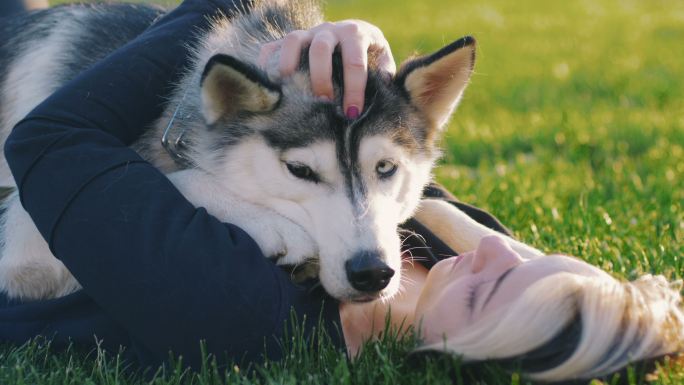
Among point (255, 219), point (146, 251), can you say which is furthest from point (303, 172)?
point (146, 251)

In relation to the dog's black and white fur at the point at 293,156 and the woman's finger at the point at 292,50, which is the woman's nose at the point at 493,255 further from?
the woman's finger at the point at 292,50

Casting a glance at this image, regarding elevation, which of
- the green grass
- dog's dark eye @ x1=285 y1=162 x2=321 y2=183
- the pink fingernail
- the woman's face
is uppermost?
the pink fingernail

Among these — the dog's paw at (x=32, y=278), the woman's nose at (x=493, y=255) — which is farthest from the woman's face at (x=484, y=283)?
the dog's paw at (x=32, y=278)

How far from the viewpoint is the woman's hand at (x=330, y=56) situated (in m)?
2.94

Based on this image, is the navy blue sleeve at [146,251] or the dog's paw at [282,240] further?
the dog's paw at [282,240]

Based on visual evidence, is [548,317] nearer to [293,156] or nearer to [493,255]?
[493,255]

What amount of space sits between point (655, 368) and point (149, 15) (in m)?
2.59

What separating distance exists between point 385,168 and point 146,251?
0.87m

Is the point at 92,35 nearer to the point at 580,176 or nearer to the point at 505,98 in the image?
the point at 580,176

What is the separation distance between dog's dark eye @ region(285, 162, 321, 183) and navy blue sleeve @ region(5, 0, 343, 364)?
284 millimetres

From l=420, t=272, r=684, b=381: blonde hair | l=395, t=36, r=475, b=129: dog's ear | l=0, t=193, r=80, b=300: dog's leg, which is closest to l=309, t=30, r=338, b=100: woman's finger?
l=395, t=36, r=475, b=129: dog's ear

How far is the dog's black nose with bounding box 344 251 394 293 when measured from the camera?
2676 millimetres

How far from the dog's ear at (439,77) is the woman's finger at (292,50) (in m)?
0.36

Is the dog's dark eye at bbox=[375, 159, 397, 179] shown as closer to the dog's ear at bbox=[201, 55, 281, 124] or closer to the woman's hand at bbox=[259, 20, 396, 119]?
the woman's hand at bbox=[259, 20, 396, 119]
